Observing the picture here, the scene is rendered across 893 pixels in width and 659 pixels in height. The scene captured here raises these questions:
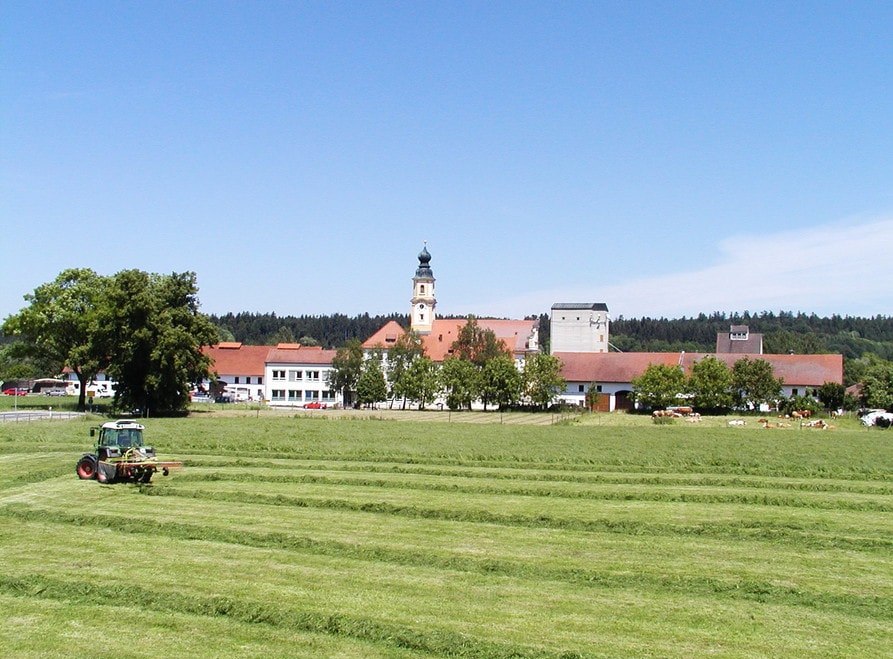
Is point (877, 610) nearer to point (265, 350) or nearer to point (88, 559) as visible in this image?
point (88, 559)

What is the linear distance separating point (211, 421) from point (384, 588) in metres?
46.4

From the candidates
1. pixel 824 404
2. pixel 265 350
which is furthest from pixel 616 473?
pixel 265 350

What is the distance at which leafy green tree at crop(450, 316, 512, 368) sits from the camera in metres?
95.3

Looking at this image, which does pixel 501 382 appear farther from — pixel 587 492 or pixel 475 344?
pixel 587 492

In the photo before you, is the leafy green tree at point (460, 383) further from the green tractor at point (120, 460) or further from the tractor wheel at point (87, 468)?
the tractor wheel at point (87, 468)

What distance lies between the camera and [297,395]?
107m

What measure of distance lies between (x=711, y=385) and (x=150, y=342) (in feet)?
156

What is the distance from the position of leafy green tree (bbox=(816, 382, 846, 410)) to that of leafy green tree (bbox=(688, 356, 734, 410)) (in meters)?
9.99

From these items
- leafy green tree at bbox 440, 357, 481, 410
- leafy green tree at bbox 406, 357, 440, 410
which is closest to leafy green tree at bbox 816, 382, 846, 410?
leafy green tree at bbox 440, 357, 481, 410

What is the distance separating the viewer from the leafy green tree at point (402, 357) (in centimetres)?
9068

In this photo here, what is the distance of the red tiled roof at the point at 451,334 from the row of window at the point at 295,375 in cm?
734

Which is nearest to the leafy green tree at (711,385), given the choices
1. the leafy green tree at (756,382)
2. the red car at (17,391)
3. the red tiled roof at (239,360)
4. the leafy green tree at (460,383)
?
the leafy green tree at (756,382)

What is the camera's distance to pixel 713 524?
2216 cm

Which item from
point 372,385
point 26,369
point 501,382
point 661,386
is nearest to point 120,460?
point 661,386
